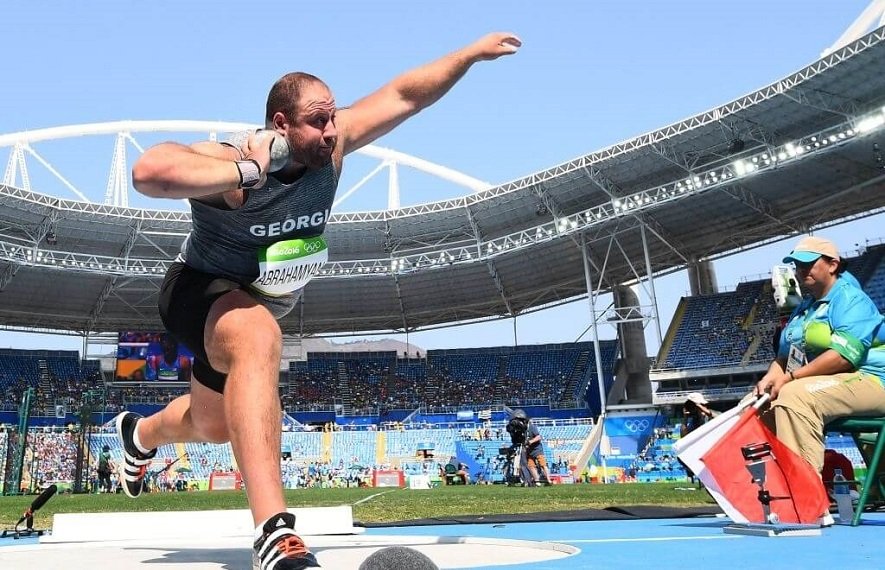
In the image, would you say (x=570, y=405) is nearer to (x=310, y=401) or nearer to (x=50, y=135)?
(x=310, y=401)

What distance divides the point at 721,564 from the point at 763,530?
104 centimetres

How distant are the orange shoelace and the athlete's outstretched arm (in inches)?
62.6

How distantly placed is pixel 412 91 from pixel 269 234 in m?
0.93

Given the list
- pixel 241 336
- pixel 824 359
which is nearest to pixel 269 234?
pixel 241 336

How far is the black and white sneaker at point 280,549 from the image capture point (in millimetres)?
2027

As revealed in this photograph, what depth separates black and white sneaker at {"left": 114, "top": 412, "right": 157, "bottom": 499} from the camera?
392cm

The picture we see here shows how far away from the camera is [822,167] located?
91.3ft

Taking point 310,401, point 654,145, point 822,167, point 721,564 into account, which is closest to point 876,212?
point 822,167

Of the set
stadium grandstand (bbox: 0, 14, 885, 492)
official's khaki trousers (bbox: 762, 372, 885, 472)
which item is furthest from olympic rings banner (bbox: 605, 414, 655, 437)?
official's khaki trousers (bbox: 762, 372, 885, 472)

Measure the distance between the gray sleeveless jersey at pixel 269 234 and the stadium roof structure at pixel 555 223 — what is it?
23480 millimetres

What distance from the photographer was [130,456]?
13.1 feet

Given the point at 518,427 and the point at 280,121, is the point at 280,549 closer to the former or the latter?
the point at 280,121

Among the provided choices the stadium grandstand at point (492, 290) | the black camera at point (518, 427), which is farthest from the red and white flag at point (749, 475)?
the stadium grandstand at point (492, 290)

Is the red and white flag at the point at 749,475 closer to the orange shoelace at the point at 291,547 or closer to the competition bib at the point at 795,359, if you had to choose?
the competition bib at the point at 795,359
